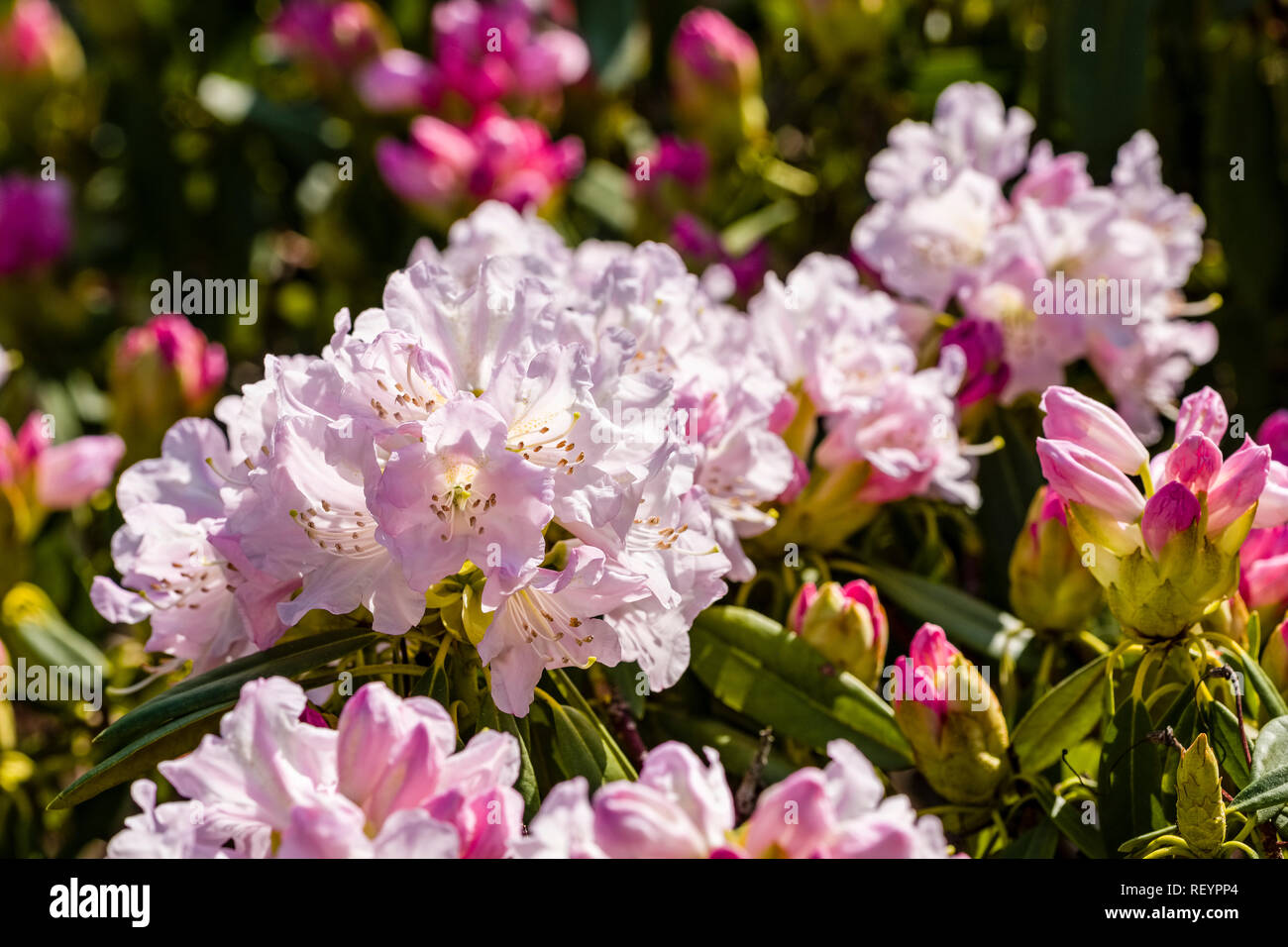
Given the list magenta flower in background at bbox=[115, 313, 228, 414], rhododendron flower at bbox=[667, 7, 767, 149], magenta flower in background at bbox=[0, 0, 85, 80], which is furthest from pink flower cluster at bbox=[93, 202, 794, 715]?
magenta flower in background at bbox=[0, 0, 85, 80]

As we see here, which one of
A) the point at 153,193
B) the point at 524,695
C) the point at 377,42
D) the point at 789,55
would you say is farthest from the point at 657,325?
the point at 153,193

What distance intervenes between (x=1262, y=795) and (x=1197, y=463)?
0.18 m

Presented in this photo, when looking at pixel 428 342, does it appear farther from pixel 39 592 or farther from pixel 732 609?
pixel 39 592

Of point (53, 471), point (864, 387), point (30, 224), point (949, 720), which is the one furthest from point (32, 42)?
point (949, 720)

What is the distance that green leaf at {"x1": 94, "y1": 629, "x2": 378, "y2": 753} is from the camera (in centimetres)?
77

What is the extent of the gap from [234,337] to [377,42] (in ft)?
1.56

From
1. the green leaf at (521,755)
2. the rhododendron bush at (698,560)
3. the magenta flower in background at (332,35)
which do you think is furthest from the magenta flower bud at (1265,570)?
the magenta flower in background at (332,35)

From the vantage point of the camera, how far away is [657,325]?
94 centimetres

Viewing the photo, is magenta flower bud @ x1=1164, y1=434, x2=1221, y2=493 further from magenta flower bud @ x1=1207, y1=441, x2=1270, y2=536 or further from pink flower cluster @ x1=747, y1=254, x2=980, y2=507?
pink flower cluster @ x1=747, y1=254, x2=980, y2=507

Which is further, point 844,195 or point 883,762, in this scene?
point 844,195

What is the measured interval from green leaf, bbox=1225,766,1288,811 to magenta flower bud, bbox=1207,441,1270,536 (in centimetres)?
14

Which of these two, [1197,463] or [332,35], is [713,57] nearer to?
[332,35]

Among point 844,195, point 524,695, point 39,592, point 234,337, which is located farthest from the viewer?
point 234,337

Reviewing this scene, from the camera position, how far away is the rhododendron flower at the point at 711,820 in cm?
58
